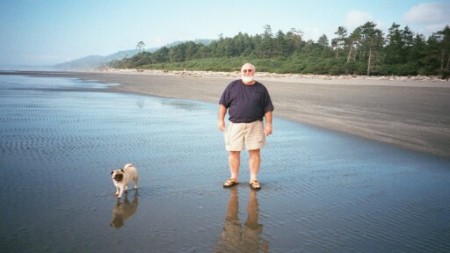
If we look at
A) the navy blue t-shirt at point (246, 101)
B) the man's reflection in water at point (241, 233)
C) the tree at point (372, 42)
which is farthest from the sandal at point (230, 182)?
the tree at point (372, 42)

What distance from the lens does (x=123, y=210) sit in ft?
14.9

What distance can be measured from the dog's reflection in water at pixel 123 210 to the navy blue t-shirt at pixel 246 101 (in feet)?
6.53

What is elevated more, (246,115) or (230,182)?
(246,115)

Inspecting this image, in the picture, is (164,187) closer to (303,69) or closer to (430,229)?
(430,229)

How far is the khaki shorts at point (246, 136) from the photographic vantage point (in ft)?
18.4

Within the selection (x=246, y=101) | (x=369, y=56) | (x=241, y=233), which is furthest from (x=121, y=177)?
(x=369, y=56)

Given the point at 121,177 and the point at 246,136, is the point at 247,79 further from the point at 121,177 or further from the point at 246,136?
the point at 121,177

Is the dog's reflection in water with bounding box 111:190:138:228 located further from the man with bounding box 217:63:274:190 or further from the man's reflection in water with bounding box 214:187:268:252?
the man with bounding box 217:63:274:190

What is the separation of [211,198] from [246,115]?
1.40 m

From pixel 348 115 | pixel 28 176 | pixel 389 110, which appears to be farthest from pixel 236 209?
pixel 389 110

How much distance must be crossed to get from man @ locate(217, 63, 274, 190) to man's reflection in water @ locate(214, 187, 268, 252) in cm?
88

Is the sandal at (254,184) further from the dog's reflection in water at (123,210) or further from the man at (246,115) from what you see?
the dog's reflection in water at (123,210)

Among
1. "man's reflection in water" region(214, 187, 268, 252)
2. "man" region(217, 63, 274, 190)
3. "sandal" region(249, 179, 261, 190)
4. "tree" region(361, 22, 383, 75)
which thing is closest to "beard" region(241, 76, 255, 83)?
"man" region(217, 63, 274, 190)

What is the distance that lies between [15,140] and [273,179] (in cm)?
620
